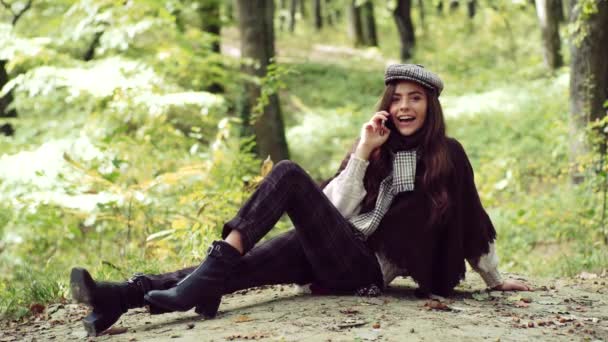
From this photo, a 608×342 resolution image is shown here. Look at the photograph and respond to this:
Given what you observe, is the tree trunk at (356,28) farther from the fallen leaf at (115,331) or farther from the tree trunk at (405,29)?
the fallen leaf at (115,331)

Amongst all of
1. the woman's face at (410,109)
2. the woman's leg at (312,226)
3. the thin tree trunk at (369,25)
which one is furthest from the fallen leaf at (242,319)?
the thin tree trunk at (369,25)

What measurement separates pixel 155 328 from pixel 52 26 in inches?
203

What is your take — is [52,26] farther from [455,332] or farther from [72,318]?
[455,332]

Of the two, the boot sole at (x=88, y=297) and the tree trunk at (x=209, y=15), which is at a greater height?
the tree trunk at (x=209, y=15)

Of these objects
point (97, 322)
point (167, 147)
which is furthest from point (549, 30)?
point (97, 322)

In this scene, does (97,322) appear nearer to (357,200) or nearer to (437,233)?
(357,200)

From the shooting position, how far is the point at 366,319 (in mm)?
3469

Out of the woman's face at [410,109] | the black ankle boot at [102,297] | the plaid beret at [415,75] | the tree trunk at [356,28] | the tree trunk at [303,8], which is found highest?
the tree trunk at [303,8]

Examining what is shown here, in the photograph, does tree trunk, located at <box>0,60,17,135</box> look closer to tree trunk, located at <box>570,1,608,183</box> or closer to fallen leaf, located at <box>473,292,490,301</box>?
fallen leaf, located at <box>473,292,490,301</box>

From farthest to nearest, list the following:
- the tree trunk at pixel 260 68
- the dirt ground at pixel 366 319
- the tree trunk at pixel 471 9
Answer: the tree trunk at pixel 471 9, the tree trunk at pixel 260 68, the dirt ground at pixel 366 319

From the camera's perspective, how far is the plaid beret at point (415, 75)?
401cm

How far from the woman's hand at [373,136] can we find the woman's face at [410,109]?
92 millimetres

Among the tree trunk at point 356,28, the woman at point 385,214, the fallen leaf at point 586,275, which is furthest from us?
the tree trunk at point 356,28

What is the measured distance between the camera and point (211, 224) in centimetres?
583
